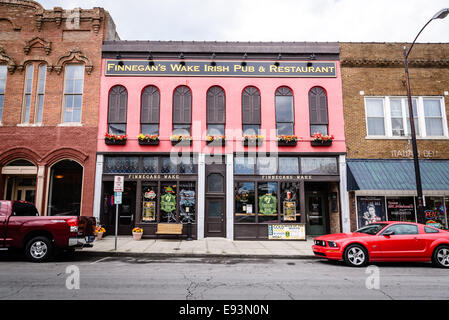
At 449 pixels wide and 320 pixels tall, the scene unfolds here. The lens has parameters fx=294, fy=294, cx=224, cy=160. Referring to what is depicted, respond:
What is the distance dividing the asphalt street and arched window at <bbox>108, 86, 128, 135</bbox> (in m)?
7.23

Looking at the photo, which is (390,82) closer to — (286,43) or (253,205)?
(286,43)

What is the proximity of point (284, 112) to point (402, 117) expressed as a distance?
246 inches

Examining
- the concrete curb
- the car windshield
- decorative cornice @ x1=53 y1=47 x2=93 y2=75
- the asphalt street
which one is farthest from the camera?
decorative cornice @ x1=53 y1=47 x2=93 y2=75

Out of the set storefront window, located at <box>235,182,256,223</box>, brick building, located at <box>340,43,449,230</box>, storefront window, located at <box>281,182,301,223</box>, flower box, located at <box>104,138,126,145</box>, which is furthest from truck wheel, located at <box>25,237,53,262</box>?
brick building, located at <box>340,43,449,230</box>

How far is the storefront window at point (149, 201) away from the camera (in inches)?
583

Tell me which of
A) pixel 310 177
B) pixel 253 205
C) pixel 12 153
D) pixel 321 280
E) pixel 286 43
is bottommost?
pixel 321 280

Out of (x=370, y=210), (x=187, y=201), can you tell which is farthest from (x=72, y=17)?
(x=370, y=210)

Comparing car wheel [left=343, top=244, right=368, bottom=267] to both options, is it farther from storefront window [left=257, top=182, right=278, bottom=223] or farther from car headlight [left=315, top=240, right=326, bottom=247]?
storefront window [left=257, top=182, right=278, bottom=223]

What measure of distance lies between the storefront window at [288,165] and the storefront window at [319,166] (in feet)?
1.17

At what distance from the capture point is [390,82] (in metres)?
15.7

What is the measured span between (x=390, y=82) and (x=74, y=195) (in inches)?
701

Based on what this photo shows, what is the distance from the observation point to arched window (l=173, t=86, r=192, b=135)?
15414mm

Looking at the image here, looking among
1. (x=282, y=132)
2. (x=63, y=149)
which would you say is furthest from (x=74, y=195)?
(x=282, y=132)
